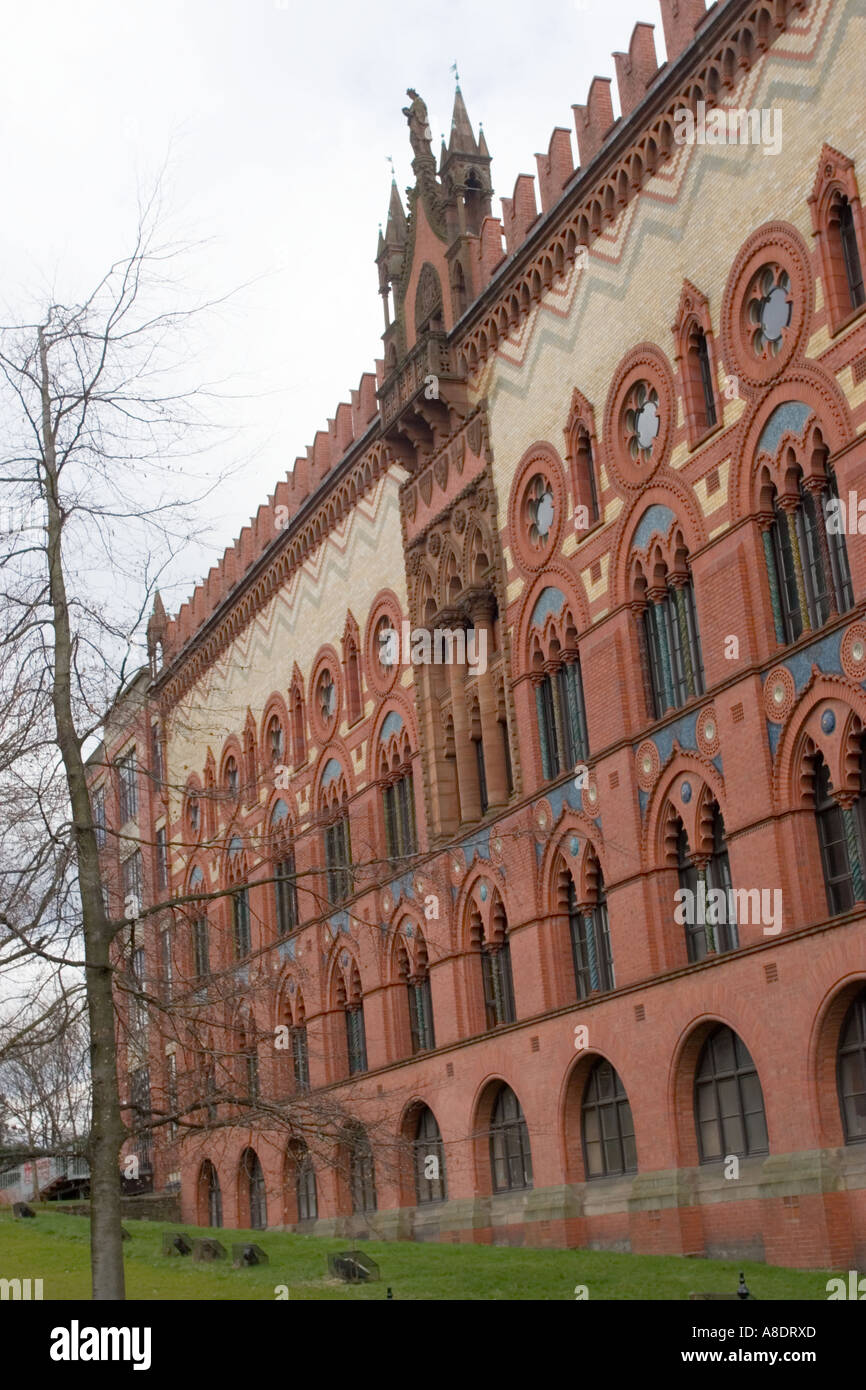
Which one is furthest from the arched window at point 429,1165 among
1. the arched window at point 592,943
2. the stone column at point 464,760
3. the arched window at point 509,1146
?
the stone column at point 464,760

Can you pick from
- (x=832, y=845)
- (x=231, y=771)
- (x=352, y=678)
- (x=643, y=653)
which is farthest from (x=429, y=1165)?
(x=231, y=771)

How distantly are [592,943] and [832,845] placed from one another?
21.6 feet

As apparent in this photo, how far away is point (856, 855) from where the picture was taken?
22750mm

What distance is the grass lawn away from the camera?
21781 millimetres

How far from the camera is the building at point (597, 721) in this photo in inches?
886

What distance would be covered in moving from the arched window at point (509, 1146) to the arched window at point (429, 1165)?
1537mm

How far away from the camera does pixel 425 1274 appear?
2417cm

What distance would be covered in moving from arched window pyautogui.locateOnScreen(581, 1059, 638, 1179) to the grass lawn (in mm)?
1689

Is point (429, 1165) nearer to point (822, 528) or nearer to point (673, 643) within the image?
point (673, 643)

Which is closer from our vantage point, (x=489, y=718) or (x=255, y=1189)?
(x=489, y=718)

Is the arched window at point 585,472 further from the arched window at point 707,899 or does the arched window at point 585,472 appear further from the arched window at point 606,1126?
the arched window at point 606,1126

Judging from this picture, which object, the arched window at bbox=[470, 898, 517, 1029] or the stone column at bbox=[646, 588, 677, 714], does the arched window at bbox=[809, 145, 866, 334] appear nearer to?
the stone column at bbox=[646, 588, 677, 714]

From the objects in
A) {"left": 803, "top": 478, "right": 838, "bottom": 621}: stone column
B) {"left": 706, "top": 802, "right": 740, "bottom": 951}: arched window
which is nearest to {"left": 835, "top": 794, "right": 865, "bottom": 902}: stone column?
{"left": 803, "top": 478, "right": 838, "bottom": 621}: stone column

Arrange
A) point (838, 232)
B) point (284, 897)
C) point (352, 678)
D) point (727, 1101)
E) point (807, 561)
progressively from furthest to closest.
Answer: point (284, 897) → point (352, 678) → point (727, 1101) → point (807, 561) → point (838, 232)
